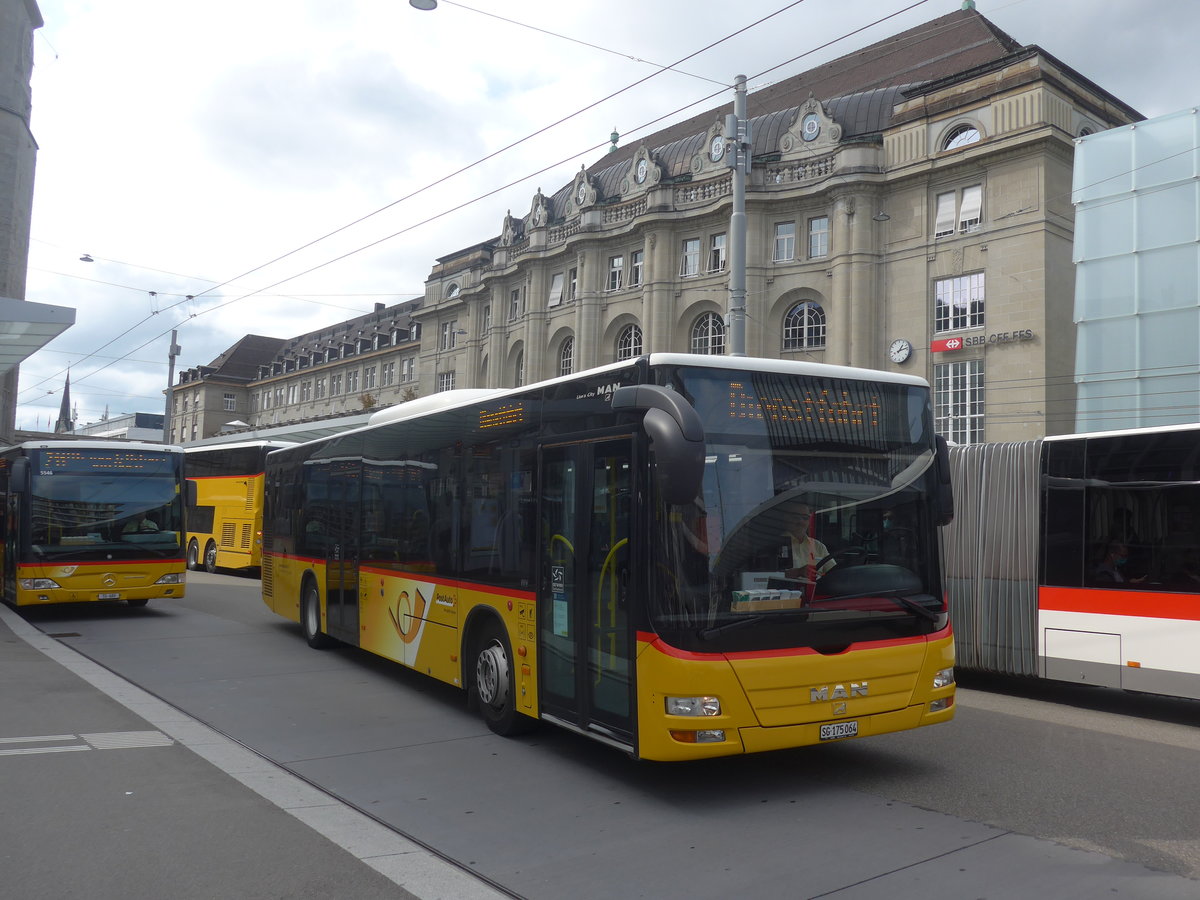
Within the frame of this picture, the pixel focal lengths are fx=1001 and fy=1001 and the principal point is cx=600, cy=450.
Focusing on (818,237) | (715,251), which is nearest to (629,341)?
(715,251)

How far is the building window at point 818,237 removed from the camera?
4250 cm

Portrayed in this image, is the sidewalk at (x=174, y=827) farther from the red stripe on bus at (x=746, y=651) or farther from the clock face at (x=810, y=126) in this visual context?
the clock face at (x=810, y=126)

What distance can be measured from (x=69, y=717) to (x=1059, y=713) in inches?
353

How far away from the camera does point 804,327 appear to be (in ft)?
141

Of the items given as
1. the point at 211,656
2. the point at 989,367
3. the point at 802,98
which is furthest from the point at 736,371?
the point at 802,98

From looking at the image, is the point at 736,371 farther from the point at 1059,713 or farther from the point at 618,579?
the point at 1059,713

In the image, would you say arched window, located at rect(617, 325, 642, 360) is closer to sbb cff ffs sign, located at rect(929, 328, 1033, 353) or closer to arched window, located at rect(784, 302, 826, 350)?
arched window, located at rect(784, 302, 826, 350)

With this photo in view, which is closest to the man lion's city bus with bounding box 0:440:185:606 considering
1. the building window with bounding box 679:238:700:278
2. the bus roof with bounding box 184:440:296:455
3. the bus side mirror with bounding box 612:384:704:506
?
the bus roof with bounding box 184:440:296:455

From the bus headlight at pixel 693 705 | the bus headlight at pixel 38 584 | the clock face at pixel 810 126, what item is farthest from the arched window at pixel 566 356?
the bus headlight at pixel 693 705

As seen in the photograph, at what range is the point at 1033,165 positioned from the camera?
35812mm

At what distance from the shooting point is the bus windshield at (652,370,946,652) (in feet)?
19.6

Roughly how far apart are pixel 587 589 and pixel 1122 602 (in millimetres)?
5690

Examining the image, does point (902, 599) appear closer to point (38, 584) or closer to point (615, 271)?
point (38, 584)

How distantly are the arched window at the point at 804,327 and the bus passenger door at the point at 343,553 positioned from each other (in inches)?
1303
